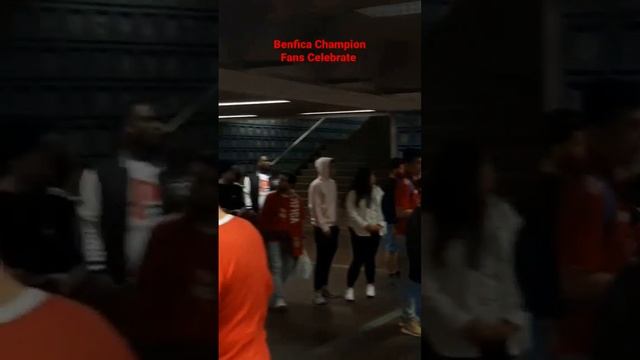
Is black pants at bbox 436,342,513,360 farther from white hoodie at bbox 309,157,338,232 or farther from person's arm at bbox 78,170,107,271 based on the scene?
person's arm at bbox 78,170,107,271

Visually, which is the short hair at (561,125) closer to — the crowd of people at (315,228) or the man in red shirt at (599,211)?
the man in red shirt at (599,211)

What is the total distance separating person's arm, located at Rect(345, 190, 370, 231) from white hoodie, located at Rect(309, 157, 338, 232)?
3 centimetres

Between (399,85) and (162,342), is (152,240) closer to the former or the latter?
(162,342)

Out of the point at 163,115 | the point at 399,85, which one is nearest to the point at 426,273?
the point at 399,85

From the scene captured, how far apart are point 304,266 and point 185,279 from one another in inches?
9.7

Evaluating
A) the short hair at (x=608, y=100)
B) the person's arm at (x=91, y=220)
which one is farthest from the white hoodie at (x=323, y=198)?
the short hair at (x=608, y=100)

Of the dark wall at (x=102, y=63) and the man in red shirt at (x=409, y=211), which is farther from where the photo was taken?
the man in red shirt at (x=409, y=211)

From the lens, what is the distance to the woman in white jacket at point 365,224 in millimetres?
1403

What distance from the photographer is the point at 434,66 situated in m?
1.41

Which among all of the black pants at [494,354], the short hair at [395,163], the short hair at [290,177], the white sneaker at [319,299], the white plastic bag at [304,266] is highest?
the short hair at [395,163]

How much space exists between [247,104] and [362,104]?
236 millimetres

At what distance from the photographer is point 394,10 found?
55.0 inches

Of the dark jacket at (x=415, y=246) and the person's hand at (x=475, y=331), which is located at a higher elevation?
the dark jacket at (x=415, y=246)

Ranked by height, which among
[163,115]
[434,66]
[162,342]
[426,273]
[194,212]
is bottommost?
[162,342]
